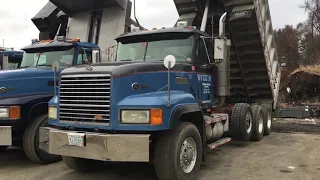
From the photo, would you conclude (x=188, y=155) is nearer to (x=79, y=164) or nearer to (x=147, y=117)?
(x=147, y=117)

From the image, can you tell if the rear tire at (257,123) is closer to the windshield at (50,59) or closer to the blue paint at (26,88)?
the windshield at (50,59)

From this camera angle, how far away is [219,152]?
7.66 metres

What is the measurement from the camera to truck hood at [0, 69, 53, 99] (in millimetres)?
6352

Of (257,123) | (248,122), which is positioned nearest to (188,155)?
(248,122)

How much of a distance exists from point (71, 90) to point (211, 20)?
432 centimetres

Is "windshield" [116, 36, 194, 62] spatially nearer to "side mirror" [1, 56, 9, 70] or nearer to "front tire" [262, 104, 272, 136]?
"side mirror" [1, 56, 9, 70]

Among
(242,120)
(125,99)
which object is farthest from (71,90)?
(242,120)

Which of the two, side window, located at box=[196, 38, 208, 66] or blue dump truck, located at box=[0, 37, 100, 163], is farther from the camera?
side window, located at box=[196, 38, 208, 66]

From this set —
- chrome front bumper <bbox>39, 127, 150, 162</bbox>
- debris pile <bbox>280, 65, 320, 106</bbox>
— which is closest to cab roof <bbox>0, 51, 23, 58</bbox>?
chrome front bumper <bbox>39, 127, 150, 162</bbox>

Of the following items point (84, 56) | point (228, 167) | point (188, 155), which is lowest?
point (228, 167)

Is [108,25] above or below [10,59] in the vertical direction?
above

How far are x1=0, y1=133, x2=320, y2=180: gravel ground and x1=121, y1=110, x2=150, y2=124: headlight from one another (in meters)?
1.40

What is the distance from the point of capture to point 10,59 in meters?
8.77

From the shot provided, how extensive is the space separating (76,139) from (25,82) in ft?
7.80
